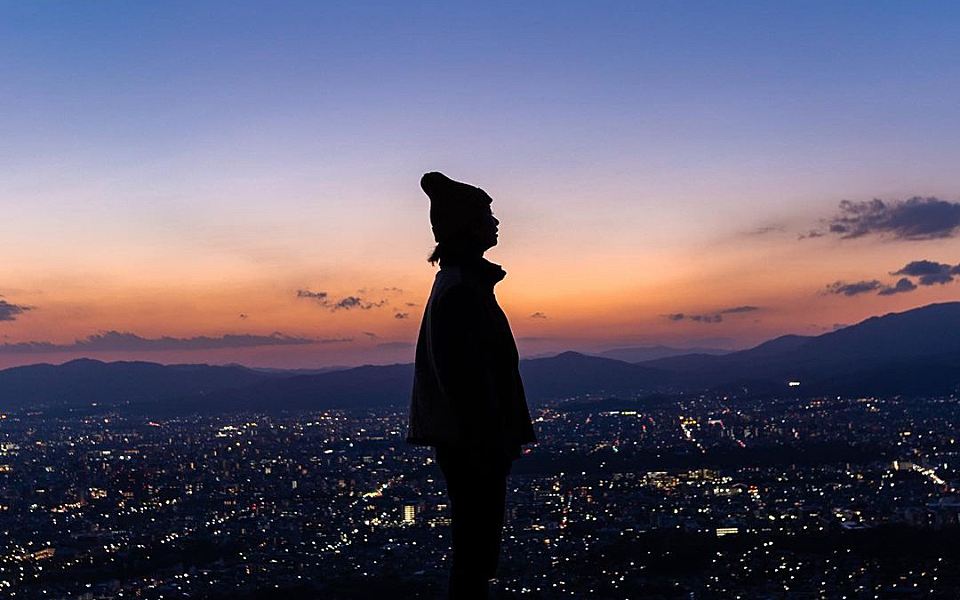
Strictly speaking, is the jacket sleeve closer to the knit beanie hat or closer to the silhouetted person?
the silhouetted person

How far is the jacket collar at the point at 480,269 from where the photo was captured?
2920 mm

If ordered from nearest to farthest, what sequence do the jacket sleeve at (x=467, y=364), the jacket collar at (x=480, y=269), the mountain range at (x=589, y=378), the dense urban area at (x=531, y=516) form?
the jacket sleeve at (x=467, y=364) < the jacket collar at (x=480, y=269) < the dense urban area at (x=531, y=516) < the mountain range at (x=589, y=378)

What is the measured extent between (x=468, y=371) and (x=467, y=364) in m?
0.02

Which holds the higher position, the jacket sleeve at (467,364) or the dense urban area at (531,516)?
the jacket sleeve at (467,364)

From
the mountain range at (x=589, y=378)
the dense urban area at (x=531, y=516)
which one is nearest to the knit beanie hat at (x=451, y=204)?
the dense urban area at (x=531, y=516)

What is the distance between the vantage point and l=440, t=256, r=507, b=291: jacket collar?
9.58 ft

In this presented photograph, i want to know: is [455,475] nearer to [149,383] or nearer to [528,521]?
[528,521]

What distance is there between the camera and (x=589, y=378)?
421 ft

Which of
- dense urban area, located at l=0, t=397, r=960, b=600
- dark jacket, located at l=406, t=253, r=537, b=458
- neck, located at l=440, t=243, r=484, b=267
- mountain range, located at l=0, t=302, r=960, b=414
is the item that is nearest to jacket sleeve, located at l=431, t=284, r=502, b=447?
dark jacket, located at l=406, t=253, r=537, b=458

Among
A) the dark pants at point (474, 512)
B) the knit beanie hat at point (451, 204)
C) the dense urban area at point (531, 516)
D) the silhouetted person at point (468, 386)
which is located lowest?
the dense urban area at point (531, 516)

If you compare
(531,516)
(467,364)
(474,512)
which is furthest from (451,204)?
(531,516)

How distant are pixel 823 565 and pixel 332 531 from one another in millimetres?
13122

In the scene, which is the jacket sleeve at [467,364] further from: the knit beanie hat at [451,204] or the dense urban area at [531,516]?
the dense urban area at [531,516]

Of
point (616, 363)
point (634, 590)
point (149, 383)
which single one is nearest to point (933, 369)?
point (616, 363)
